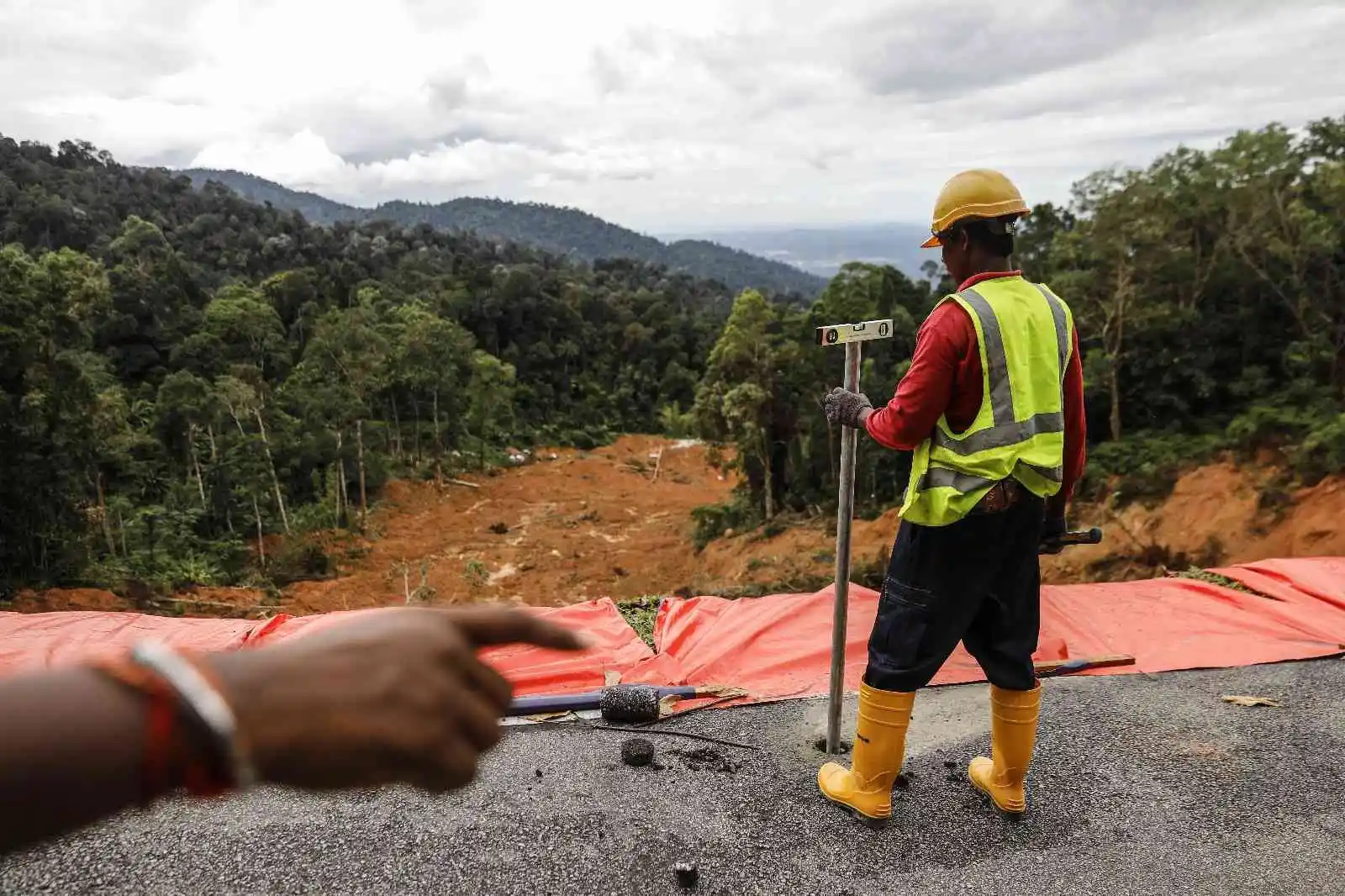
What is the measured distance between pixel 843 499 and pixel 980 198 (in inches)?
42.3

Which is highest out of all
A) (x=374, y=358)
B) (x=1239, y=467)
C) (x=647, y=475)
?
(x=374, y=358)

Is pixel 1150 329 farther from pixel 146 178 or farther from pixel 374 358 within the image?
pixel 146 178

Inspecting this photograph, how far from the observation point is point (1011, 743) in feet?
8.04

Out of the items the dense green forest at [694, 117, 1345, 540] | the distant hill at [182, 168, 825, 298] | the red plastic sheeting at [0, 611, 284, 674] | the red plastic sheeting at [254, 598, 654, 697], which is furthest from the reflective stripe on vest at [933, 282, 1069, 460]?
the distant hill at [182, 168, 825, 298]

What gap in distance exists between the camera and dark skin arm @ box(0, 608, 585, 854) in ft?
1.94

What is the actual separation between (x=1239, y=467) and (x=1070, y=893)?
10.7 metres

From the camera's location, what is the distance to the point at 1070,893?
2.22 meters

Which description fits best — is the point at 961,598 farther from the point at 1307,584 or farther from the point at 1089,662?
the point at 1307,584

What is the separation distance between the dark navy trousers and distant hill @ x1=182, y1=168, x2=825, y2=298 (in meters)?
138

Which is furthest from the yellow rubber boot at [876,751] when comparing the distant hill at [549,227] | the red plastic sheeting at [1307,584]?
the distant hill at [549,227]

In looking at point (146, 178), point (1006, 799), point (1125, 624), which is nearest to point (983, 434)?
point (1006, 799)

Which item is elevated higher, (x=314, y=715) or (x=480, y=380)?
(x=314, y=715)

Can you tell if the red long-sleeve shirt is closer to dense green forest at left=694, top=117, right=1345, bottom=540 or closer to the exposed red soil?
the exposed red soil

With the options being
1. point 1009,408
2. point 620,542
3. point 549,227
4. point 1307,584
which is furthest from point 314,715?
point 549,227
